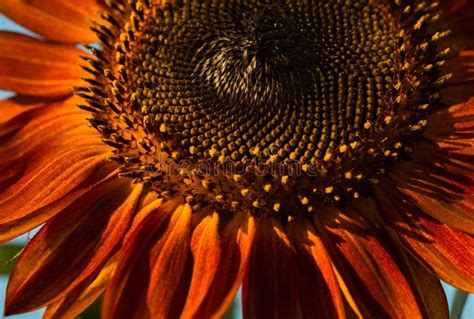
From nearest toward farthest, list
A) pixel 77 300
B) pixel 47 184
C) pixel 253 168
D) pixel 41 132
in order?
1. pixel 77 300
2. pixel 253 168
3. pixel 47 184
4. pixel 41 132

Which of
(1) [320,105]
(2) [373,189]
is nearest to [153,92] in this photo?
(1) [320,105]

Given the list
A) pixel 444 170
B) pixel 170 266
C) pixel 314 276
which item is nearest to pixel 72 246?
pixel 170 266

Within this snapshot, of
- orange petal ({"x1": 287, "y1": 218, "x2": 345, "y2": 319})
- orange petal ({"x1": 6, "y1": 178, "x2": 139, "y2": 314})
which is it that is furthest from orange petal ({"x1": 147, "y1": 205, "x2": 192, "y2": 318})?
orange petal ({"x1": 287, "y1": 218, "x2": 345, "y2": 319})

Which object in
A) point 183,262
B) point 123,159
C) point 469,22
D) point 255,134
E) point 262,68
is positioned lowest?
point 183,262

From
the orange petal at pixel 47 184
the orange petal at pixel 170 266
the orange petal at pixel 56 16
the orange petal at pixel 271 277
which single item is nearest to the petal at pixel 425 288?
the orange petal at pixel 271 277

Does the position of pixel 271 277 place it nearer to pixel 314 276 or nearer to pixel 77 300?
pixel 314 276

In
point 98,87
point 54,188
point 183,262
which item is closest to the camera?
point 183,262

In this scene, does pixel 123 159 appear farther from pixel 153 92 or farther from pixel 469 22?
pixel 469 22

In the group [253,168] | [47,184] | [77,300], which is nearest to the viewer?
[77,300]
